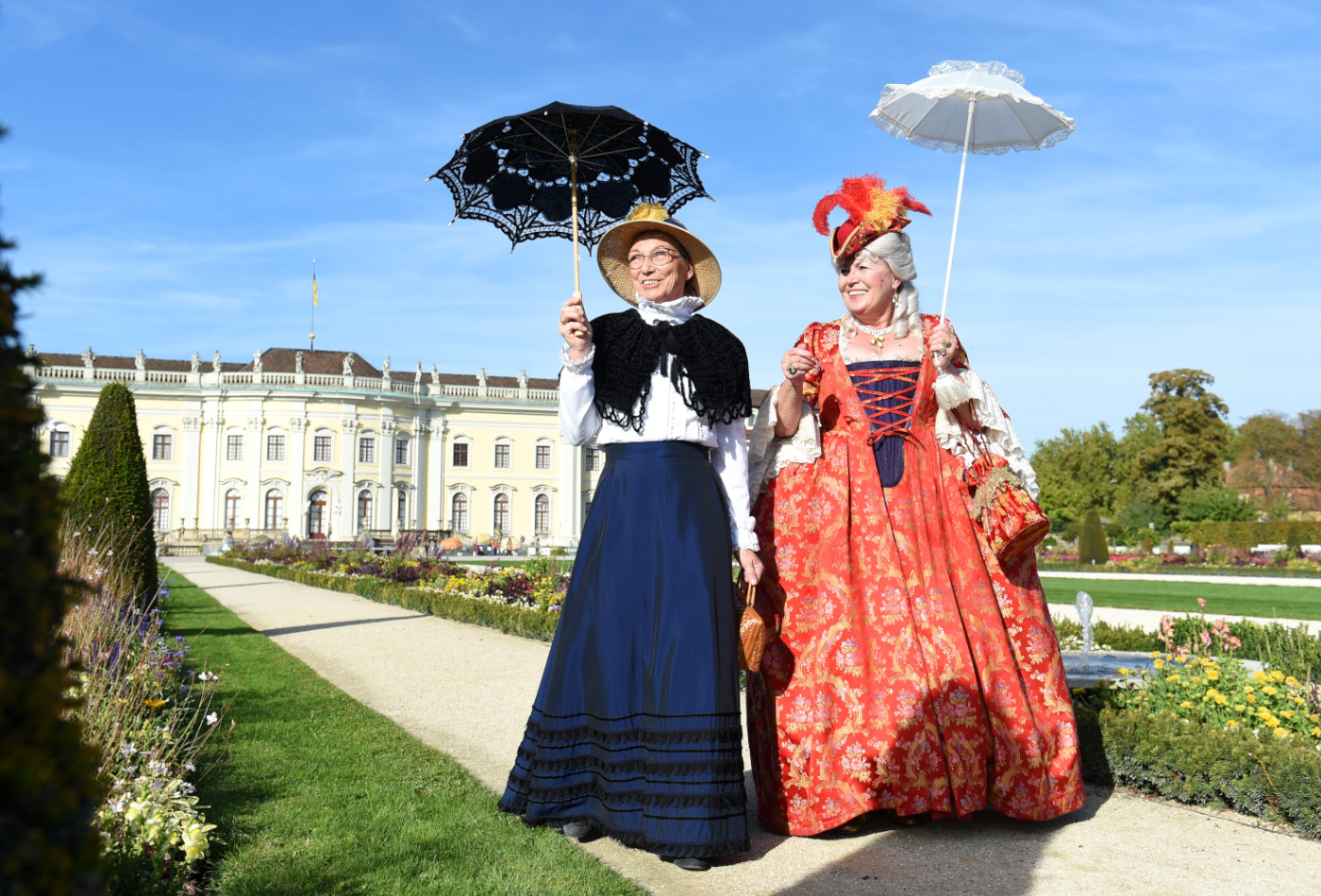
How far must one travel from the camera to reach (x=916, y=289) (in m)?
3.32

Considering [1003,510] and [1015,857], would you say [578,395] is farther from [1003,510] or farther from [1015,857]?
[1015,857]

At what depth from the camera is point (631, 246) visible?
3230mm

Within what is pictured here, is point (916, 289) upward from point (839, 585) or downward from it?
upward

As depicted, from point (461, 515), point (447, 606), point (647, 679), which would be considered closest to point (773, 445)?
point (647, 679)

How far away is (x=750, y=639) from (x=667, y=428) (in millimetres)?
663

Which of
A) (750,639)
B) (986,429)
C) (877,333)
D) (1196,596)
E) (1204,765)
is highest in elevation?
(877,333)

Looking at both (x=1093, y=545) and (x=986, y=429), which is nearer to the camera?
(x=986, y=429)

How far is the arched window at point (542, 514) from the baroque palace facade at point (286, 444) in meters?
1.19

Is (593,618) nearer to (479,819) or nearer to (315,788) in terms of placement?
(479,819)

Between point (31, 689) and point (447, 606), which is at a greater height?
point (31, 689)

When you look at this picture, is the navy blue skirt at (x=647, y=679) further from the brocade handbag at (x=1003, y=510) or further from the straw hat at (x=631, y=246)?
the brocade handbag at (x=1003, y=510)

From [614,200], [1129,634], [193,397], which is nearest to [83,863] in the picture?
[614,200]

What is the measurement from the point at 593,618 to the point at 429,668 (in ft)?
13.8

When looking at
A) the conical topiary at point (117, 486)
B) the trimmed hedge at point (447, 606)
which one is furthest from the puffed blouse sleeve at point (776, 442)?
the conical topiary at point (117, 486)
